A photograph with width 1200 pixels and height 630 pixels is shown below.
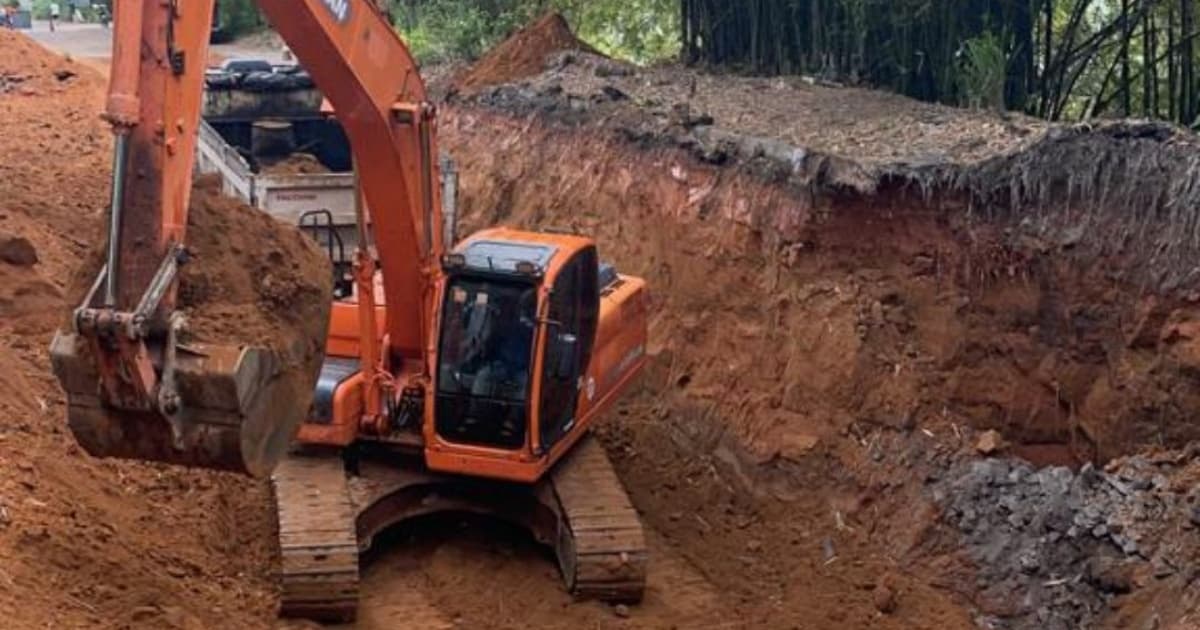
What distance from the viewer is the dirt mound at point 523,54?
19448 millimetres

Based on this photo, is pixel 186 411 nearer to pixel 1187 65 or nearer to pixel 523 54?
pixel 1187 65

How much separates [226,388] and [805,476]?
6.29 m

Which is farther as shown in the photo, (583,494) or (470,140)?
(470,140)

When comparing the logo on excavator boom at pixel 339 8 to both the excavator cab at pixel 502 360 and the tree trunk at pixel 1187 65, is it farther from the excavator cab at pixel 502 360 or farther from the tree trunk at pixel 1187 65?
the tree trunk at pixel 1187 65

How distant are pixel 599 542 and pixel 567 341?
127cm

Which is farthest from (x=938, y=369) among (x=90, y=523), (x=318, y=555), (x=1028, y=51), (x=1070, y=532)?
(x=90, y=523)

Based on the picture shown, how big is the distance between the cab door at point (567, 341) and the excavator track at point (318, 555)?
1338mm

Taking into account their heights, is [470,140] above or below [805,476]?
above

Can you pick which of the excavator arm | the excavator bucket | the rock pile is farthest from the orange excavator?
the rock pile

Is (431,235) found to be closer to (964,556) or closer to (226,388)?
(226,388)

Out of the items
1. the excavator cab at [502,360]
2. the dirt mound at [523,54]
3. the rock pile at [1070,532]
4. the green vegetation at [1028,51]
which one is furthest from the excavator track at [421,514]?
the dirt mound at [523,54]

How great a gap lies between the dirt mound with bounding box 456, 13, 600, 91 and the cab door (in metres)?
9.05

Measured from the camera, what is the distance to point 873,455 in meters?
11.4

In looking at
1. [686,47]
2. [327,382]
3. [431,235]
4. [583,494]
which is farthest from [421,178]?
[686,47]
